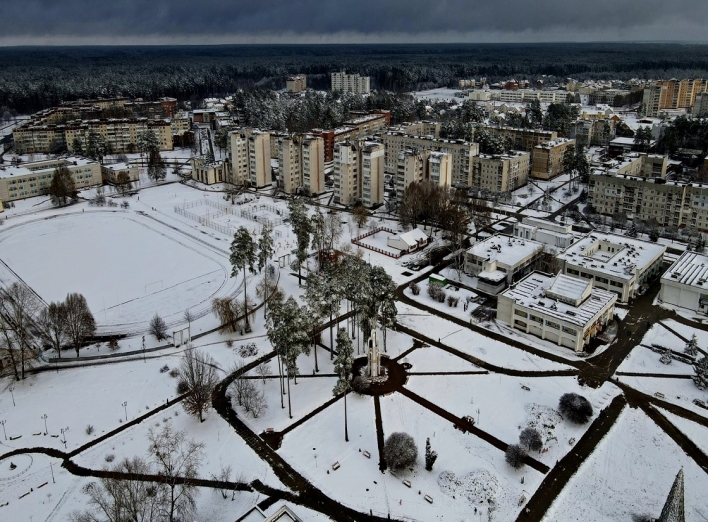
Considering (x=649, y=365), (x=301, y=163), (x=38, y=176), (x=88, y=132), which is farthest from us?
(x=88, y=132)

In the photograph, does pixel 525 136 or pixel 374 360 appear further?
pixel 525 136

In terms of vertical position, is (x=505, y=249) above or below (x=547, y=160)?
below

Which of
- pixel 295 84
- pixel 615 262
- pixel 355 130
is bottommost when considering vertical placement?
pixel 615 262

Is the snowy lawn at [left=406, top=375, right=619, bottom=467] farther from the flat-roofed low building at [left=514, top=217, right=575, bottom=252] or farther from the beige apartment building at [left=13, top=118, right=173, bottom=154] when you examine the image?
the beige apartment building at [left=13, top=118, right=173, bottom=154]

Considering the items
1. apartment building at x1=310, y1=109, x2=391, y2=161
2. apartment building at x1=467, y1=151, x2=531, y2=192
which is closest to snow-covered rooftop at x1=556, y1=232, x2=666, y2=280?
apartment building at x1=467, y1=151, x2=531, y2=192

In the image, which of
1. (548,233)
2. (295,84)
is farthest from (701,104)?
(295,84)

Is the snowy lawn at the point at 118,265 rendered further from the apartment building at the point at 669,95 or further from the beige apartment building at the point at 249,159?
the apartment building at the point at 669,95

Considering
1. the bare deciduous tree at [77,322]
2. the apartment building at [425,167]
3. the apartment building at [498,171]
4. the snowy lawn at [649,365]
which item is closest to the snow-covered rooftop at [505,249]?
the snowy lawn at [649,365]

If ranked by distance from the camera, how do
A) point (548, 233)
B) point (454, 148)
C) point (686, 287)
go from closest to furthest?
1. point (686, 287)
2. point (548, 233)
3. point (454, 148)

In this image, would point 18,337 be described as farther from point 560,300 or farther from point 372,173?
point 372,173
